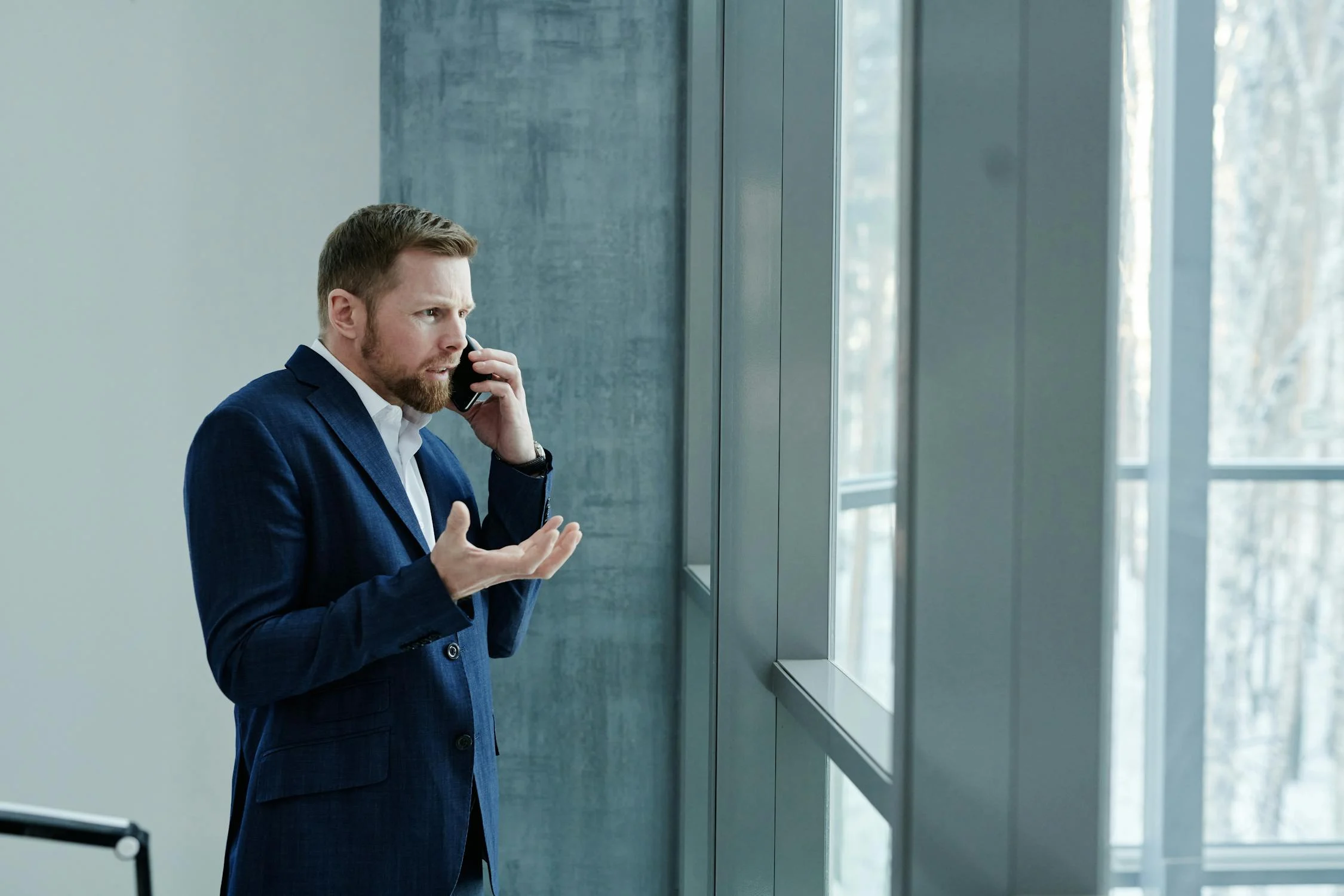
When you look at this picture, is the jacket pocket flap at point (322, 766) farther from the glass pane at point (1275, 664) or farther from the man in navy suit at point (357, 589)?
the glass pane at point (1275, 664)

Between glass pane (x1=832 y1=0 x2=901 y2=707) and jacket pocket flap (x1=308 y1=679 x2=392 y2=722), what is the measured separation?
2.51 ft

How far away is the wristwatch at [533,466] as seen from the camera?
1624mm

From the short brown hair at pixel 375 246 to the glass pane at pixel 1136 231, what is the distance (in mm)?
1029

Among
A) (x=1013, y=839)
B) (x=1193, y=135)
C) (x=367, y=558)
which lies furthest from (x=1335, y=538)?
(x=367, y=558)

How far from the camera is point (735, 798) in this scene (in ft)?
5.97

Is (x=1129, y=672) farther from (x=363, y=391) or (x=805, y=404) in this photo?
(x=805, y=404)

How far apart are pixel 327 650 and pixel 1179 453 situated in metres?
1.01

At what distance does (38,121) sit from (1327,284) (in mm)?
1976

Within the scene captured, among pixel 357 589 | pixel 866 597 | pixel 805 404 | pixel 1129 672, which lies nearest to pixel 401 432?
pixel 357 589

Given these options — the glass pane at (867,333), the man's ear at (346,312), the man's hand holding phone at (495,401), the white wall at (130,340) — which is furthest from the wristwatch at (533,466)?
the white wall at (130,340)

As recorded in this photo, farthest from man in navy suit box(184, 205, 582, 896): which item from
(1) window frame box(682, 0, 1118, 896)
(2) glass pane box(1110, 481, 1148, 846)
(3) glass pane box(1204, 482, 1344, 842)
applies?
(3) glass pane box(1204, 482, 1344, 842)

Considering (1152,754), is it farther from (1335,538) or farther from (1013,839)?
(1013,839)

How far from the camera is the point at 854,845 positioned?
5.29ft

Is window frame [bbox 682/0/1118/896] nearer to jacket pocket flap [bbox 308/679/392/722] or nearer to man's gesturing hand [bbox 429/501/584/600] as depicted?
man's gesturing hand [bbox 429/501/584/600]
